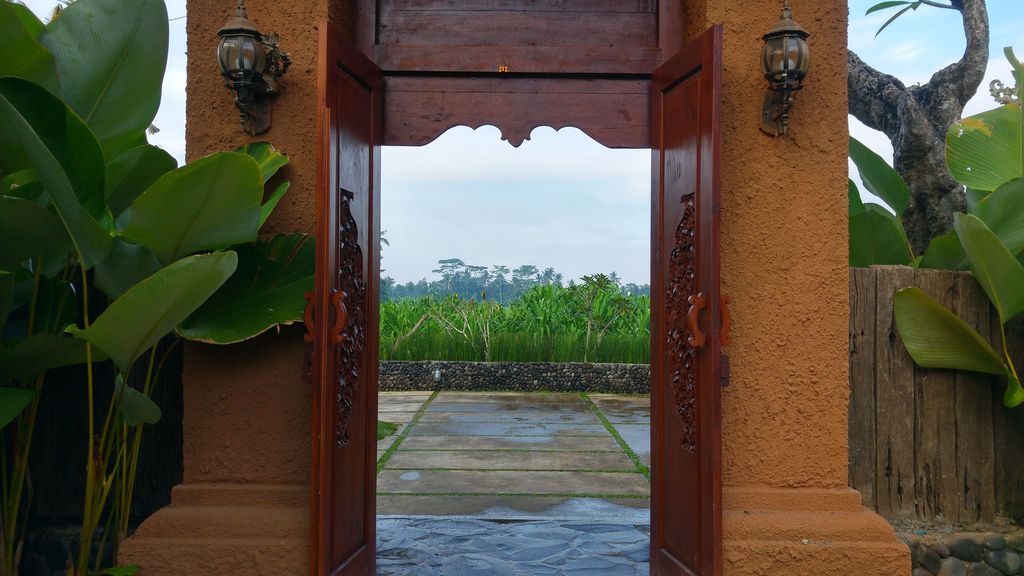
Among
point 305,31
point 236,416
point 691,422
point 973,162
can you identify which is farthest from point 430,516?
point 973,162

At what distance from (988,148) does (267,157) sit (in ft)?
11.6

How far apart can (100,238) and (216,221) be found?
395 mm

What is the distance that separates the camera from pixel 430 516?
4.53 metres

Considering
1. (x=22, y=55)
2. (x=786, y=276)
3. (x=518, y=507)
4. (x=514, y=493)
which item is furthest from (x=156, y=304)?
(x=514, y=493)

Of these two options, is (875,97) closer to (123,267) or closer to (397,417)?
(397,417)

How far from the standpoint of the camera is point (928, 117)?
655 cm

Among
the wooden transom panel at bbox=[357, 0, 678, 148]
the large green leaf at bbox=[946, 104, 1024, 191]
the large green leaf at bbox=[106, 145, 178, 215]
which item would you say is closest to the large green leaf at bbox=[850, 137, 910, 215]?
the large green leaf at bbox=[946, 104, 1024, 191]

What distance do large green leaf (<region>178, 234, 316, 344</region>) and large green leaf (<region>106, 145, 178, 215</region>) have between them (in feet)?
1.44

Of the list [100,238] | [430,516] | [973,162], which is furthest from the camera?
[430,516]

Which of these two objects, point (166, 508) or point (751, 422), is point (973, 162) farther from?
point (166, 508)

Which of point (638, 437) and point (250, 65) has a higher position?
point (250, 65)

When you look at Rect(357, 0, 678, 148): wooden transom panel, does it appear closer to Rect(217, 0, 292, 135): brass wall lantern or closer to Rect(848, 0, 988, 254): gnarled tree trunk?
Rect(217, 0, 292, 135): brass wall lantern

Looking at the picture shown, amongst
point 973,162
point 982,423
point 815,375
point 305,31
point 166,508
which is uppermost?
point 305,31

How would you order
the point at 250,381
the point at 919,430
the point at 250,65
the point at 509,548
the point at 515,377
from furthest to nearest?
the point at 515,377 → the point at 509,548 → the point at 919,430 → the point at 250,381 → the point at 250,65
